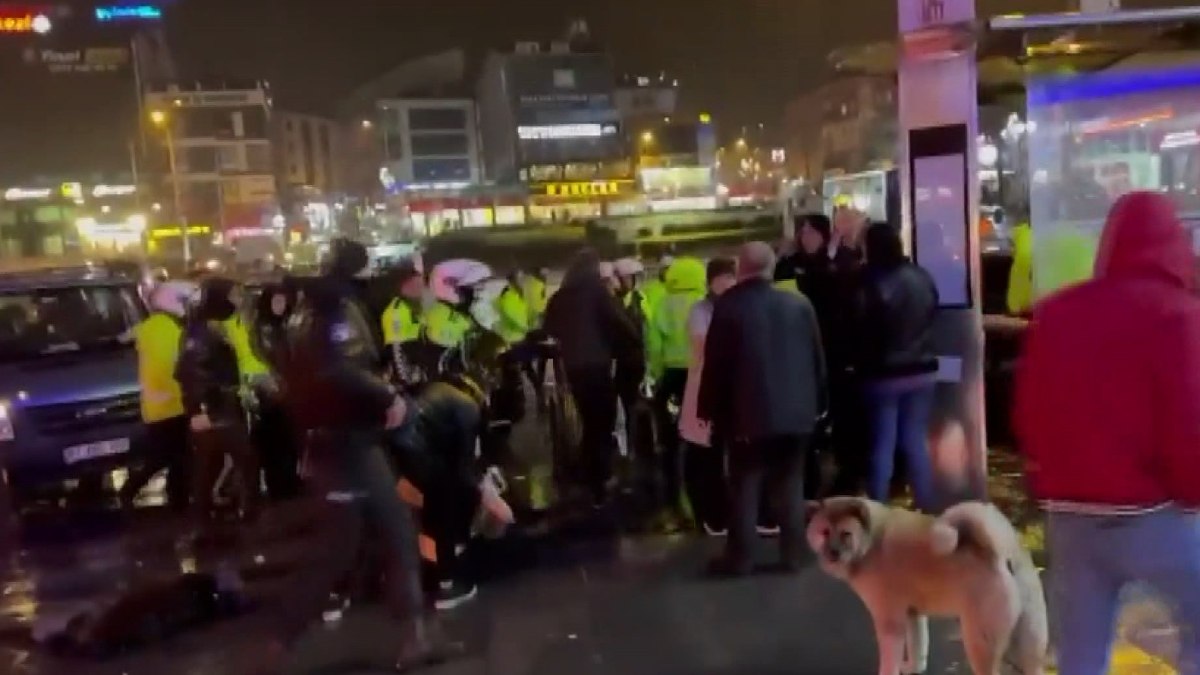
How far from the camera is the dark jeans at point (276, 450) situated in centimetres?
1015

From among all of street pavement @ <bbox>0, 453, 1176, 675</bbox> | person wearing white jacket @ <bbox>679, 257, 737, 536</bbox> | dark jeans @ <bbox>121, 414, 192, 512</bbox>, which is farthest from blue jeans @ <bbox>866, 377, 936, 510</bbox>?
dark jeans @ <bbox>121, 414, 192, 512</bbox>

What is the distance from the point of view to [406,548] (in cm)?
604

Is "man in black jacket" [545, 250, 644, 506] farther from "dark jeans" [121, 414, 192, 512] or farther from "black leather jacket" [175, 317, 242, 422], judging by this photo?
"dark jeans" [121, 414, 192, 512]

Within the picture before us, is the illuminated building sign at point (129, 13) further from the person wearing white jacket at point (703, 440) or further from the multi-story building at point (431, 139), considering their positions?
the person wearing white jacket at point (703, 440)

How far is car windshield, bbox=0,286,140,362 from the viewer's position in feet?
36.7

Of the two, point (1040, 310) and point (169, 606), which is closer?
point (1040, 310)

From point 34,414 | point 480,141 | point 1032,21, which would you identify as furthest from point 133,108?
point 1032,21

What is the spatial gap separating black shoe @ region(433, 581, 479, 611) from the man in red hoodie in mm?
4074

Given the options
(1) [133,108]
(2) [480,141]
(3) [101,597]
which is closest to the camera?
(3) [101,597]

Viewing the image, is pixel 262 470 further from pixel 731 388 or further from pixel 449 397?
pixel 731 388

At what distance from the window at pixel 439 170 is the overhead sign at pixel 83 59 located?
89.2 ft

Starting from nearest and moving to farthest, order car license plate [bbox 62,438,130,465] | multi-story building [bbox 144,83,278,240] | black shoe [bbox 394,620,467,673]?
1. black shoe [bbox 394,620,467,673]
2. car license plate [bbox 62,438,130,465]
3. multi-story building [bbox 144,83,278,240]

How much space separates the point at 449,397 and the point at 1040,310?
3.88 m

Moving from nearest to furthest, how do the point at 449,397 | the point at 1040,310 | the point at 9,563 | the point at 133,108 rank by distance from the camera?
1. the point at 1040,310
2. the point at 449,397
3. the point at 9,563
4. the point at 133,108
